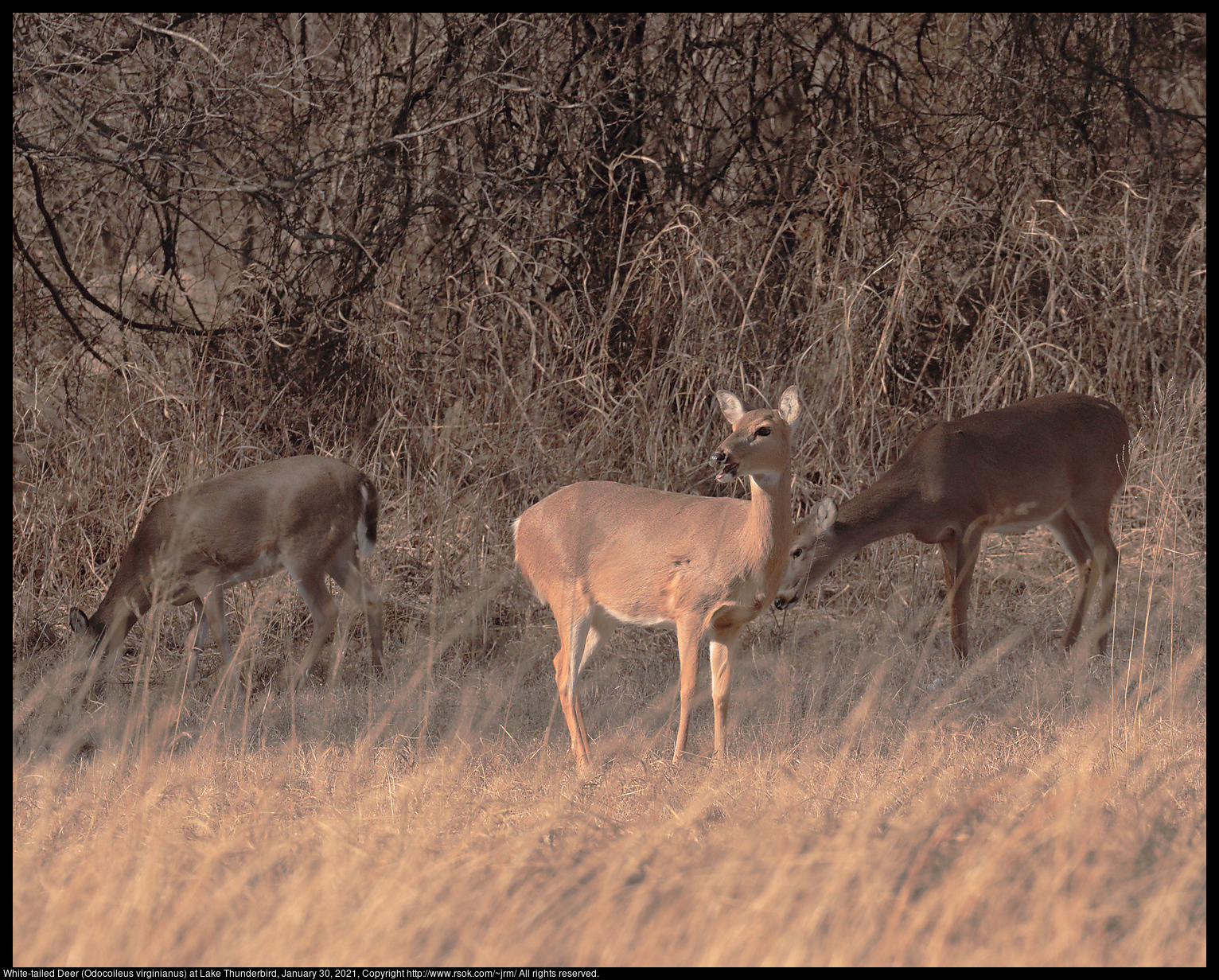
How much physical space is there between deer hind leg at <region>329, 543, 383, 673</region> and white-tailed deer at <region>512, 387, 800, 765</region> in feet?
4.94

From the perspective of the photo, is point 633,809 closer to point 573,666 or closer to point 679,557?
point 573,666

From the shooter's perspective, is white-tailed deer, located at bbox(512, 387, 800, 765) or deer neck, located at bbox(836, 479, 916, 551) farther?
deer neck, located at bbox(836, 479, 916, 551)

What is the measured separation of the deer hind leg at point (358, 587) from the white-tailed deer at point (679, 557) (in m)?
1.51

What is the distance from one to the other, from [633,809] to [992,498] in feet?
10.3

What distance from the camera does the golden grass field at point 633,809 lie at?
2.87 meters

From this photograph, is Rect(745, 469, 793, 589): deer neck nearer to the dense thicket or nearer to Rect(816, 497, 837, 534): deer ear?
Rect(816, 497, 837, 534): deer ear

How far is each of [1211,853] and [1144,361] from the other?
541 cm

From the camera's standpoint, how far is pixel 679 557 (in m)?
4.54

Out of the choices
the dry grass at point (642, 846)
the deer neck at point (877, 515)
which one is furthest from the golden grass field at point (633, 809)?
the deer neck at point (877, 515)

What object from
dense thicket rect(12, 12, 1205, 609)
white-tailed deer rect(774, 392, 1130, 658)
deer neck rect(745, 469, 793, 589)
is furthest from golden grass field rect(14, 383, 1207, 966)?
dense thicket rect(12, 12, 1205, 609)

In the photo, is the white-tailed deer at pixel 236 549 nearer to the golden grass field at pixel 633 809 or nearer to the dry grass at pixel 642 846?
the golden grass field at pixel 633 809

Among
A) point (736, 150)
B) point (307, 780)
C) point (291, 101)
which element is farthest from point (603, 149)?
point (307, 780)

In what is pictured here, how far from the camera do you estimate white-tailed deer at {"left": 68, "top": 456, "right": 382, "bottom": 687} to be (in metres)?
5.95

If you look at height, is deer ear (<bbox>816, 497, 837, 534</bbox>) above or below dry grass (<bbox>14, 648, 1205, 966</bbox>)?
above
